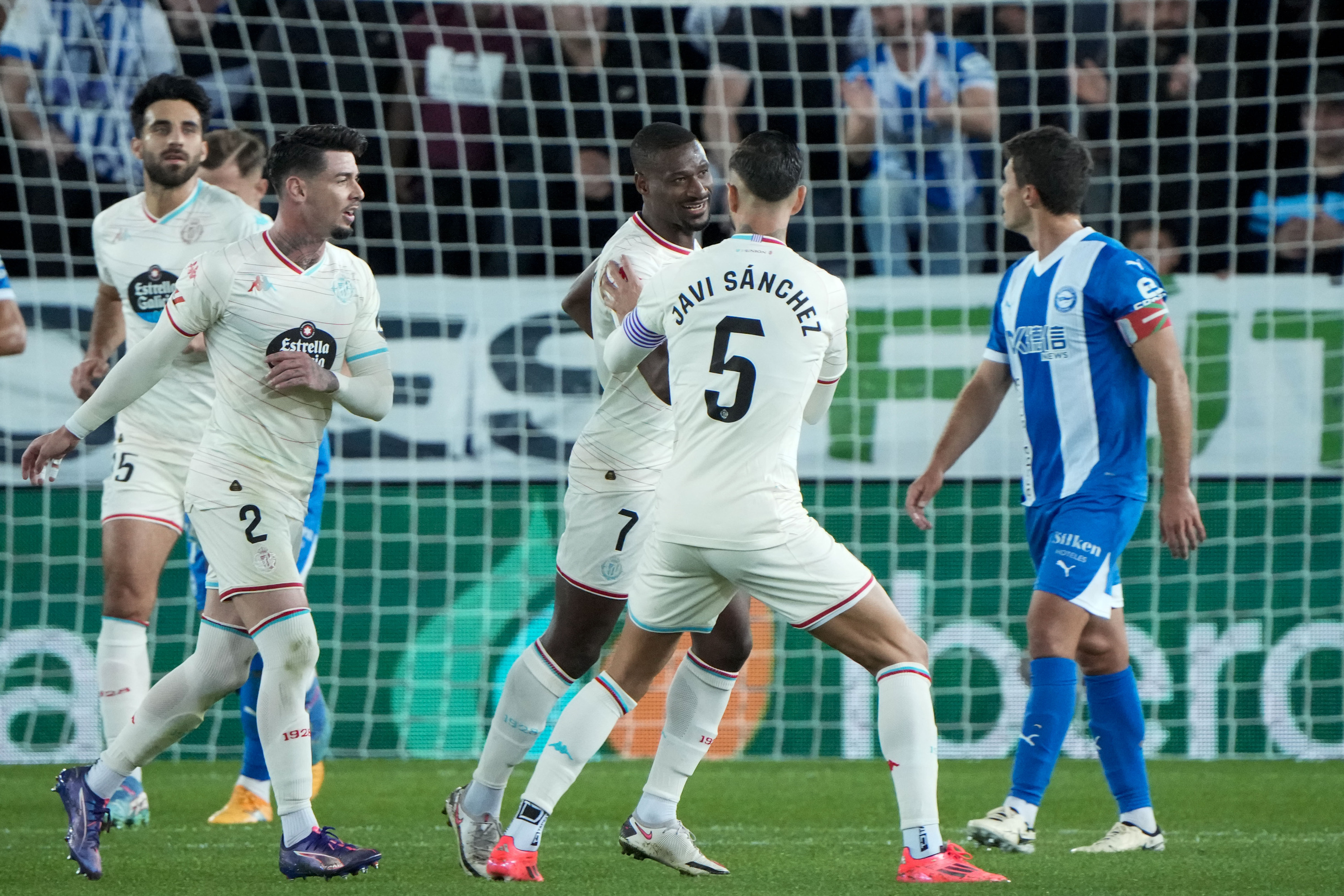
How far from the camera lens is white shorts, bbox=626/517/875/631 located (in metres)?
3.68

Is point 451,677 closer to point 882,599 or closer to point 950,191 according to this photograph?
point 950,191

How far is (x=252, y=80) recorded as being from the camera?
28.8 feet

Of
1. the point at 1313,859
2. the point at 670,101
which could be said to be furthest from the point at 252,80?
the point at 1313,859

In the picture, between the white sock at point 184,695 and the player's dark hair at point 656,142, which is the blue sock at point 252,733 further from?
the player's dark hair at point 656,142

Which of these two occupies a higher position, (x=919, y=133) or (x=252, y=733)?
(x=919, y=133)

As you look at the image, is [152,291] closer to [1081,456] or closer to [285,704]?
[285,704]

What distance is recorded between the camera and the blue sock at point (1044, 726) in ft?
14.5

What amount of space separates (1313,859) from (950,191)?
4.92 m

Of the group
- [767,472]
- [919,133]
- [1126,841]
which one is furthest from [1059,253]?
[919,133]

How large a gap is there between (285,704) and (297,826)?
0.97 feet

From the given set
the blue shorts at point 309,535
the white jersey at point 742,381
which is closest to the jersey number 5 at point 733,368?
the white jersey at point 742,381

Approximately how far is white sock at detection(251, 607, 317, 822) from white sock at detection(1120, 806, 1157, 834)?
224 cm

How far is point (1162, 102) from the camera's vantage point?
8.95 metres

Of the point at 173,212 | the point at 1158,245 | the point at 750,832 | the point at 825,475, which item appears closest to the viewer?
the point at 750,832
